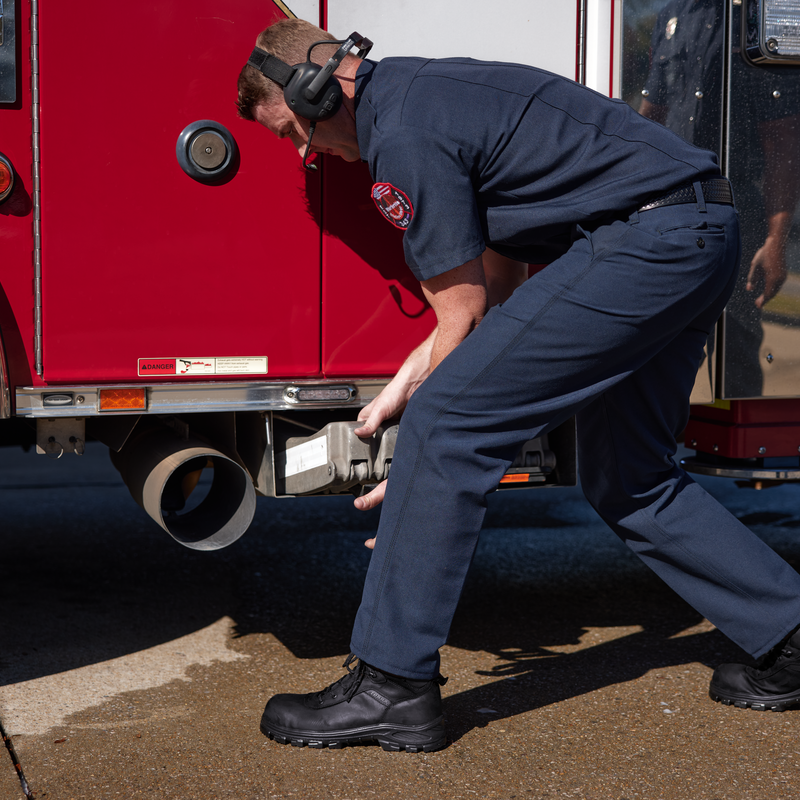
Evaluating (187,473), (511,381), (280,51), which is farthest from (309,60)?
(187,473)

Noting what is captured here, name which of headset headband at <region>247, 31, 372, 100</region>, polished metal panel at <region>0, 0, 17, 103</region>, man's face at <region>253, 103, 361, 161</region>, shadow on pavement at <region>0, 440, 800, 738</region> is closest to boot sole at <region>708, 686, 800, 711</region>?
shadow on pavement at <region>0, 440, 800, 738</region>

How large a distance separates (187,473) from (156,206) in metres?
0.75

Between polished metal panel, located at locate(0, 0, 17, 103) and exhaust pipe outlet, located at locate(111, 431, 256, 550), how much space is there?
0.96m

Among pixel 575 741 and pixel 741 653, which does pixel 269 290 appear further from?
pixel 741 653

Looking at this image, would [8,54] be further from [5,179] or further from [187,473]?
[187,473]

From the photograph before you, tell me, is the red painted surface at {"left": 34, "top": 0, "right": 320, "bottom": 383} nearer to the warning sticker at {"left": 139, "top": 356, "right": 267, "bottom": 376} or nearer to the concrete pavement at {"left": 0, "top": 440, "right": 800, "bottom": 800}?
the warning sticker at {"left": 139, "top": 356, "right": 267, "bottom": 376}

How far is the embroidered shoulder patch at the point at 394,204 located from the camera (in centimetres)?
206

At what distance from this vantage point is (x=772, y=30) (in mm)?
2734

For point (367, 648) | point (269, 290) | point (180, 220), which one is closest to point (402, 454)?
point (367, 648)

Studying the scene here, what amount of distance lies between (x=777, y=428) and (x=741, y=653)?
702mm

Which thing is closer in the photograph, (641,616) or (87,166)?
(87,166)

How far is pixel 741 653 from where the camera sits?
116 inches

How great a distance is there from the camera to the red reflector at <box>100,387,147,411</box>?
2.48 meters

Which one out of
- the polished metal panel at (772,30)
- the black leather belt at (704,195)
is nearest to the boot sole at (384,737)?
the black leather belt at (704,195)
